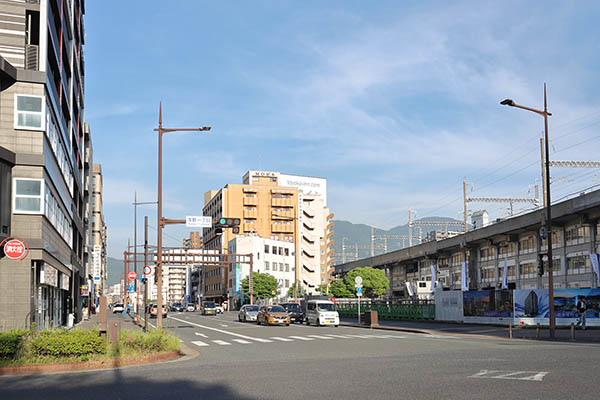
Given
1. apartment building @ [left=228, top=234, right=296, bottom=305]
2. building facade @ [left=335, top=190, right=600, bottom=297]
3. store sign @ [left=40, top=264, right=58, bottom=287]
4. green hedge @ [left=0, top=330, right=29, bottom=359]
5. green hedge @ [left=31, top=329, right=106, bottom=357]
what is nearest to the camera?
green hedge @ [left=0, top=330, right=29, bottom=359]

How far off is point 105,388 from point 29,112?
719 inches

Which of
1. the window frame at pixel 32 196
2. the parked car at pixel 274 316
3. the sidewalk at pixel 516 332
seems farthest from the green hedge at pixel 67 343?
the parked car at pixel 274 316

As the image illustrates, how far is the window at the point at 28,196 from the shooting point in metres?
27.0

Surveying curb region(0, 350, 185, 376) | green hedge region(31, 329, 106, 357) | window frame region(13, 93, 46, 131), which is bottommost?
curb region(0, 350, 185, 376)

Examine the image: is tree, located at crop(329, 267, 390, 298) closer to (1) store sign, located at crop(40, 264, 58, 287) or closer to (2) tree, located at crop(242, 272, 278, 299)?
(2) tree, located at crop(242, 272, 278, 299)

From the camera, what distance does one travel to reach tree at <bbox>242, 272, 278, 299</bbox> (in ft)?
383

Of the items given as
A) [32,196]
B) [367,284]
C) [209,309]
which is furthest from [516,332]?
[367,284]

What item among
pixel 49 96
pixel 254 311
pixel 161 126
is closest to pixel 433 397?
pixel 161 126

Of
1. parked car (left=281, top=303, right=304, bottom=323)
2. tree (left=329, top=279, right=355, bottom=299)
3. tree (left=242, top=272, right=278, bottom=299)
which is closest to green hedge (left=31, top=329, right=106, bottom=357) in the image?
parked car (left=281, top=303, right=304, bottom=323)

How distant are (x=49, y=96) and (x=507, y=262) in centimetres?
5522

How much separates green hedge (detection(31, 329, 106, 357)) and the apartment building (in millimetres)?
102453

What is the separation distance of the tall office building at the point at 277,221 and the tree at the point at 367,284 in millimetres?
28439

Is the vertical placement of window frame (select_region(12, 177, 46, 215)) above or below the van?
above

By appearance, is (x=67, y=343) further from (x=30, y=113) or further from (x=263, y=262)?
(x=263, y=262)
